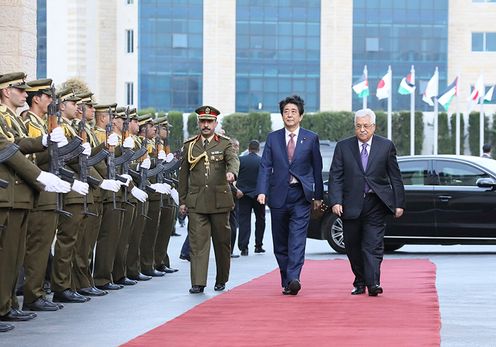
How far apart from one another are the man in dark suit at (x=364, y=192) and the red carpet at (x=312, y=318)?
47 cm

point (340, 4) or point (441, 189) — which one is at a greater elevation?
point (340, 4)

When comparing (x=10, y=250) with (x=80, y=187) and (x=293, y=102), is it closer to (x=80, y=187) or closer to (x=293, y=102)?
(x=80, y=187)

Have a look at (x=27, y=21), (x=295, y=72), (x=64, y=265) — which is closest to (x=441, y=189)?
(x=27, y=21)

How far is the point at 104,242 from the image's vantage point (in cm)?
1548

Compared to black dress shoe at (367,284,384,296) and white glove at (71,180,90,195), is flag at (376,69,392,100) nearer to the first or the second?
black dress shoe at (367,284,384,296)

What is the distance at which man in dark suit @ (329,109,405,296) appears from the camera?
1452 centimetres

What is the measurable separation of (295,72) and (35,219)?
7619 centimetres

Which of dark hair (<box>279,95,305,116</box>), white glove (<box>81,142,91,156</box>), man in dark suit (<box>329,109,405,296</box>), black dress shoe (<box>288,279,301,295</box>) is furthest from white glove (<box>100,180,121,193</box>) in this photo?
man in dark suit (<box>329,109,405,296</box>)

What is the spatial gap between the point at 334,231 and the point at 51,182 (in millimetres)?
11175

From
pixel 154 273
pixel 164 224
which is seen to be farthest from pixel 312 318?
pixel 164 224

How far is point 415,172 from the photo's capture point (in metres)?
21.7

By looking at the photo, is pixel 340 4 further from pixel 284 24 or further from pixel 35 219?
pixel 35 219

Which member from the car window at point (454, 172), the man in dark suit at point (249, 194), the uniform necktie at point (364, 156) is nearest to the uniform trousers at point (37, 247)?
the uniform necktie at point (364, 156)

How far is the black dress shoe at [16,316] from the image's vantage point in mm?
12148
